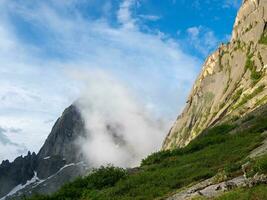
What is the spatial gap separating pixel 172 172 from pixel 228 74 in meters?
122

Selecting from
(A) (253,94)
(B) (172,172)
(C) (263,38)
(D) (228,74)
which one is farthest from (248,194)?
(D) (228,74)

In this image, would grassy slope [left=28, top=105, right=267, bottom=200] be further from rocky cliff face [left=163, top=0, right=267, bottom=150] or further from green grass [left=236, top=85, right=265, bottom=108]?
rocky cliff face [left=163, top=0, right=267, bottom=150]

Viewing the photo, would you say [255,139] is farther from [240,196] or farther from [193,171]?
[240,196]

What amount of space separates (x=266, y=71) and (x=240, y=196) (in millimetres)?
109828

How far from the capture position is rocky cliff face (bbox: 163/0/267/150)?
13875cm

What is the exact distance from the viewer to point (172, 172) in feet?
125

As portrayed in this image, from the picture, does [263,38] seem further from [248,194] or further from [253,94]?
[248,194]

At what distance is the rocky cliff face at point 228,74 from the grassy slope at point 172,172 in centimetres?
7591

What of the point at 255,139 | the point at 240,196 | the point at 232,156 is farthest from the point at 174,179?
the point at 240,196

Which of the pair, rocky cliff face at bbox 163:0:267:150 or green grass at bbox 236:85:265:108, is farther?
rocky cliff face at bbox 163:0:267:150

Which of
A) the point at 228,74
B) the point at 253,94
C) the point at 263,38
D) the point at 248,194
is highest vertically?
the point at 263,38

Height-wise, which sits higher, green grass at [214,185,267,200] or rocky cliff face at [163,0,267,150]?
rocky cliff face at [163,0,267,150]

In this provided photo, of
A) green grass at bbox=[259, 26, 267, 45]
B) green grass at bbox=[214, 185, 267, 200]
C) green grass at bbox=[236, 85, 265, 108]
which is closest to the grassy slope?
green grass at bbox=[214, 185, 267, 200]

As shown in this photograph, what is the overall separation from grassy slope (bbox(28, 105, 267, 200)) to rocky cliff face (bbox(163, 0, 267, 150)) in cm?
7591
